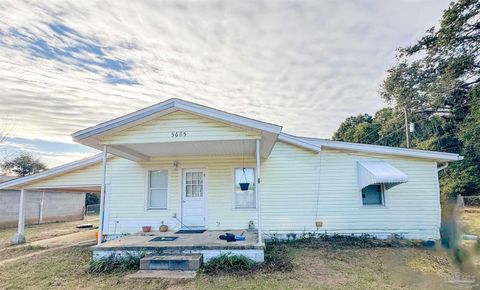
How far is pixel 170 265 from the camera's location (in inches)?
225

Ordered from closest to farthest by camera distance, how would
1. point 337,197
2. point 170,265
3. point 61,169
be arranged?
1. point 170,265
2. point 337,197
3. point 61,169

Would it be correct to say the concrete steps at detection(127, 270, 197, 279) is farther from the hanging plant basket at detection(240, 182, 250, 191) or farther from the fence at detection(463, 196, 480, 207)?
the fence at detection(463, 196, 480, 207)

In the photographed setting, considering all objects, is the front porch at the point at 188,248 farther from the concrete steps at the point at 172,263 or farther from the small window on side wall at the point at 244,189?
the small window on side wall at the point at 244,189

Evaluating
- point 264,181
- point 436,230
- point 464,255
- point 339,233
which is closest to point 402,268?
point 464,255

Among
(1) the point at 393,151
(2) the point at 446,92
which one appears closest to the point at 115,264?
(1) the point at 393,151

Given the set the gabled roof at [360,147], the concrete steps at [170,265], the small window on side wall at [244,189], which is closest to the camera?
the concrete steps at [170,265]

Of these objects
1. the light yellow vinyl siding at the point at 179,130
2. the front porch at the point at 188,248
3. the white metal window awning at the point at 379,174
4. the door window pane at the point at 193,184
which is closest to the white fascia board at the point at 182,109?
the light yellow vinyl siding at the point at 179,130

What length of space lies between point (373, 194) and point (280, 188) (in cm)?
293

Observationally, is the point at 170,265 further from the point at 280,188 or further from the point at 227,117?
the point at 280,188

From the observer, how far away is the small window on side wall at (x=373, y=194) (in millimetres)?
8594

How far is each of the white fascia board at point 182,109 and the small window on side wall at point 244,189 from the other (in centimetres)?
297

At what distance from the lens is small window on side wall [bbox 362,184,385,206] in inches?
338

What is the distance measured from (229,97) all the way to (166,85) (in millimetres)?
2743

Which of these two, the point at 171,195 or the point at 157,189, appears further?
the point at 157,189
